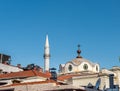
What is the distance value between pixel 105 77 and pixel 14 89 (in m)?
34.7

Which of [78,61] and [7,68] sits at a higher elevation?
[78,61]

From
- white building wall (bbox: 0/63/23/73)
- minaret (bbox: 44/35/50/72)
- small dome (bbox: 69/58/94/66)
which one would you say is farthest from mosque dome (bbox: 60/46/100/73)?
white building wall (bbox: 0/63/23/73)

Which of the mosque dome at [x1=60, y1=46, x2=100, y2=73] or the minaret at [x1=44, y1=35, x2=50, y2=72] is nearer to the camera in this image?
the mosque dome at [x1=60, y1=46, x2=100, y2=73]

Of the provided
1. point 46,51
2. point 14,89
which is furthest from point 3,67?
point 14,89

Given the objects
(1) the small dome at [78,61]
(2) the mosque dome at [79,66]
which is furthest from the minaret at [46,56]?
(1) the small dome at [78,61]

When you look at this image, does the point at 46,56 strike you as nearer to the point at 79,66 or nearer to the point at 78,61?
the point at 78,61

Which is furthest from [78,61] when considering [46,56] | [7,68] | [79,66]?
[7,68]

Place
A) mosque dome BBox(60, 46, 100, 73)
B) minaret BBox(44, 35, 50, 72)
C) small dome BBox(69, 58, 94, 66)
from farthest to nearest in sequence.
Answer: minaret BBox(44, 35, 50, 72)
small dome BBox(69, 58, 94, 66)
mosque dome BBox(60, 46, 100, 73)

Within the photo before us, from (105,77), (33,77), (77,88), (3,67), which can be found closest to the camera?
(77,88)

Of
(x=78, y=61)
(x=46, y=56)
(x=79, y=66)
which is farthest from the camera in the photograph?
(x=46, y=56)

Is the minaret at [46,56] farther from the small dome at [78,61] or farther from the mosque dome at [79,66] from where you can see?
the small dome at [78,61]

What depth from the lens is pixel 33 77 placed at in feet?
208

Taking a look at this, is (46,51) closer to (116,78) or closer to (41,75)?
(116,78)

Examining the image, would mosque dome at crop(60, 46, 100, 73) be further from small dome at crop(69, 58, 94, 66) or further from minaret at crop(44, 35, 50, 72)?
minaret at crop(44, 35, 50, 72)
